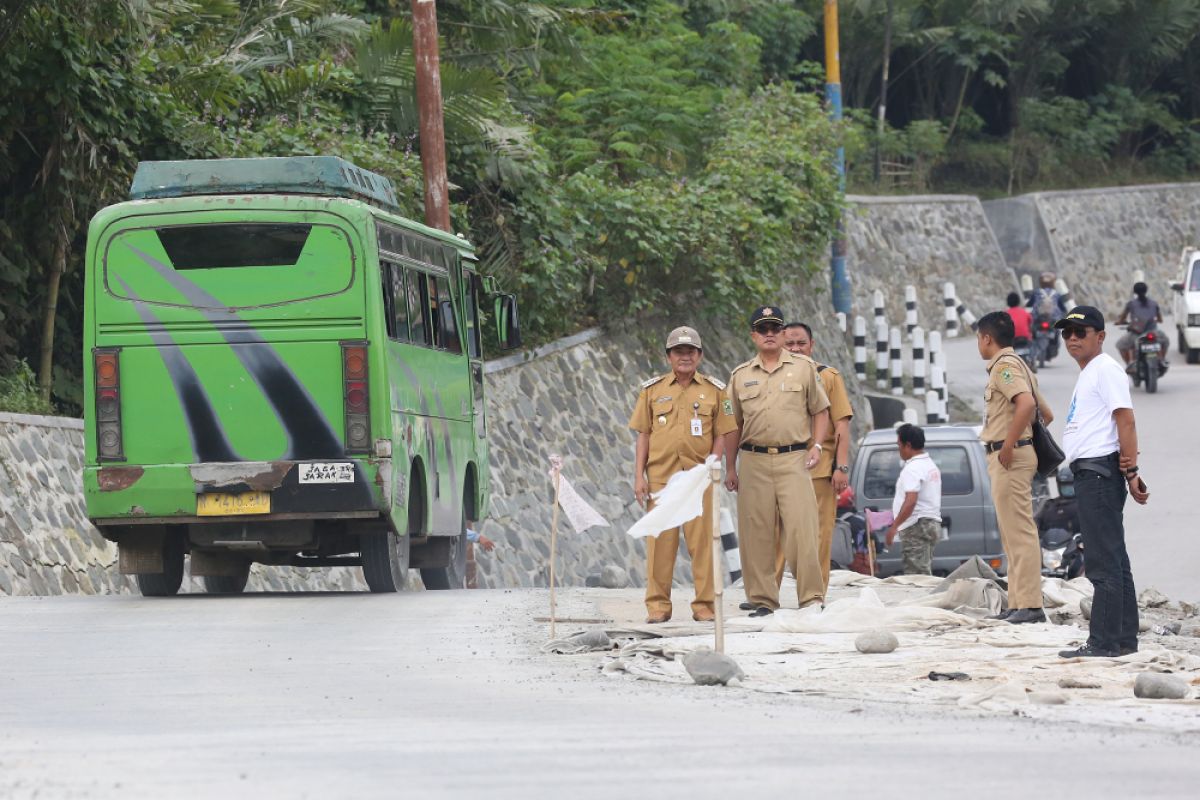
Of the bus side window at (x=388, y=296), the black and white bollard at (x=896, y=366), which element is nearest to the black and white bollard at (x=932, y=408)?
the black and white bollard at (x=896, y=366)

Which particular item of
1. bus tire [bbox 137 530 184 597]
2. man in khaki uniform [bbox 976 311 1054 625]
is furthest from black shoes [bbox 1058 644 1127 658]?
bus tire [bbox 137 530 184 597]

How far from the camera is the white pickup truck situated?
4144cm

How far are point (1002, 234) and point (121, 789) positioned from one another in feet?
170

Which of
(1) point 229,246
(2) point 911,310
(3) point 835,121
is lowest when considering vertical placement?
(1) point 229,246

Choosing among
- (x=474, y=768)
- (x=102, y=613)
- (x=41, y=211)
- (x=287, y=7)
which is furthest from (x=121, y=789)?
(x=287, y=7)

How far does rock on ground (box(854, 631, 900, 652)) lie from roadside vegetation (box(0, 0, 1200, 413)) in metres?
10.5

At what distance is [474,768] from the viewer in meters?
7.34

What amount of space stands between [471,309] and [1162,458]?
14.7 metres

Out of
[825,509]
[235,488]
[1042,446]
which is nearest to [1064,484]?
[825,509]

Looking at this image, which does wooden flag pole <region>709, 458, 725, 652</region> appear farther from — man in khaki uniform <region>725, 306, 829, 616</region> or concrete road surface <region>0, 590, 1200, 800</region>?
man in khaki uniform <region>725, 306, 829, 616</region>

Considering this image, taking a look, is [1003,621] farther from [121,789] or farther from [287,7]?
[287,7]

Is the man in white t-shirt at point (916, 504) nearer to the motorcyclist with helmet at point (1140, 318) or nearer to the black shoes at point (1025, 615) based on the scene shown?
the black shoes at point (1025, 615)

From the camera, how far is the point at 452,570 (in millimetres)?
18531

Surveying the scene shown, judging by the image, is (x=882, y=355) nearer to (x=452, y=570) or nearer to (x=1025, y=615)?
(x=452, y=570)
